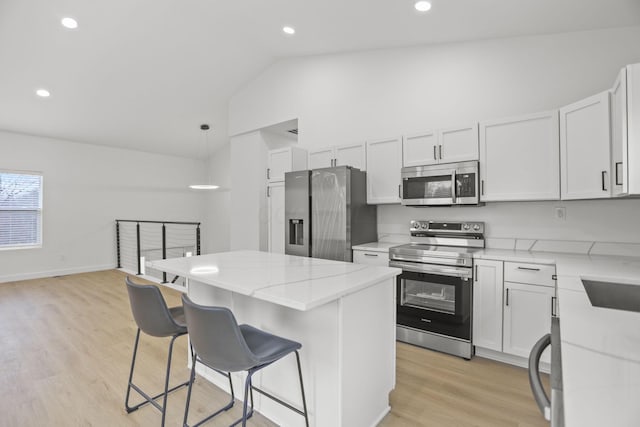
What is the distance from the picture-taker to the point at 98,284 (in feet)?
18.6

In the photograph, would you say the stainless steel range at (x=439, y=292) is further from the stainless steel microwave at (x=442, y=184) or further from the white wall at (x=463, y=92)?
the white wall at (x=463, y=92)

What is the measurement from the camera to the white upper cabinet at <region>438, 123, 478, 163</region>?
309 cm

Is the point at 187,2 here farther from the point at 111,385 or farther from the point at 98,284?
the point at 98,284

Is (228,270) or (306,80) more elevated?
(306,80)

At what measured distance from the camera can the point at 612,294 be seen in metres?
1.88

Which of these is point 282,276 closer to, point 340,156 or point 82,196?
point 340,156

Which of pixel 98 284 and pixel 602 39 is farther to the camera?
pixel 98 284

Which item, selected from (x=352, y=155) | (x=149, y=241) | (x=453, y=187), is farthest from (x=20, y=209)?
(x=453, y=187)

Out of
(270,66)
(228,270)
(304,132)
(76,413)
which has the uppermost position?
(270,66)

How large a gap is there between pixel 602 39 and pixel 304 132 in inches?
132

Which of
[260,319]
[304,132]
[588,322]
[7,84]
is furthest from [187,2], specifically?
[588,322]

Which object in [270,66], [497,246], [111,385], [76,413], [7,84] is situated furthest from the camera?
[270,66]

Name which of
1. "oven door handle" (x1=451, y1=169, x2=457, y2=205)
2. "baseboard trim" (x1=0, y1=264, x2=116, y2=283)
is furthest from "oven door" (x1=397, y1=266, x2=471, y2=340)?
"baseboard trim" (x1=0, y1=264, x2=116, y2=283)

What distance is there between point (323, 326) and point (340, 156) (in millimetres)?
2710
